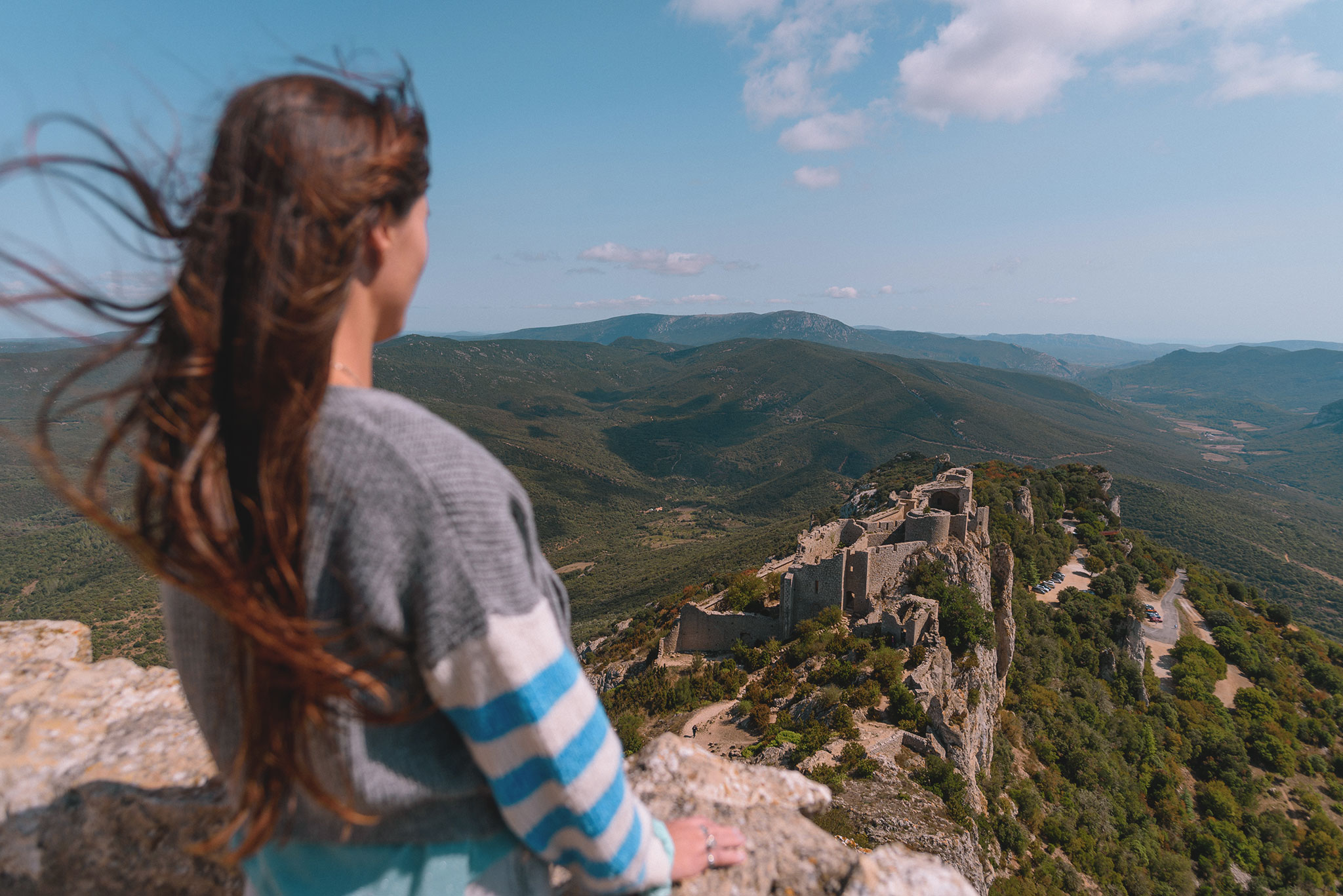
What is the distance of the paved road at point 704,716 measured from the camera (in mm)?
16688

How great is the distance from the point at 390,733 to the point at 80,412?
A: 116 centimetres

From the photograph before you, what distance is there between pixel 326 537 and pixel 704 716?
58.1ft

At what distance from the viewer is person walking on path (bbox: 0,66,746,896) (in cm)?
127

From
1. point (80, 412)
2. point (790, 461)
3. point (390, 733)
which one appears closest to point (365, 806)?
point (390, 733)

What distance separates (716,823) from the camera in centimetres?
237

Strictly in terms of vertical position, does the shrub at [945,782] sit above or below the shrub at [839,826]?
below

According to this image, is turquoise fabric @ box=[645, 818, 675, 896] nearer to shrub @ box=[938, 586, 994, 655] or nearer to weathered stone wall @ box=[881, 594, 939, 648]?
weathered stone wall @ box=[881, 594, 939, 648]

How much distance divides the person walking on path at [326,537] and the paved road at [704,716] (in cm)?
1621

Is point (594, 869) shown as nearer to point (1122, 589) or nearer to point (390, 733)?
point (390, 733)

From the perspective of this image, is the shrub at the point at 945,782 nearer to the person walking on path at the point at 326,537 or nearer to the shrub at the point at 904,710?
the shrub at the point at 904,710

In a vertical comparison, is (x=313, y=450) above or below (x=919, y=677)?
above

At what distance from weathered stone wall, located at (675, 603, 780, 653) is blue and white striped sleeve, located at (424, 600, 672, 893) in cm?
2012

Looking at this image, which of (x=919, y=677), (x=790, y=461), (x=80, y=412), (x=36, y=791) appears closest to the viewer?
(x=80, y=412)

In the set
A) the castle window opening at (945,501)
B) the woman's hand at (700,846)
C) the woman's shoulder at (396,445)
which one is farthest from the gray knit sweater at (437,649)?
the castle window opening at (945,501)
